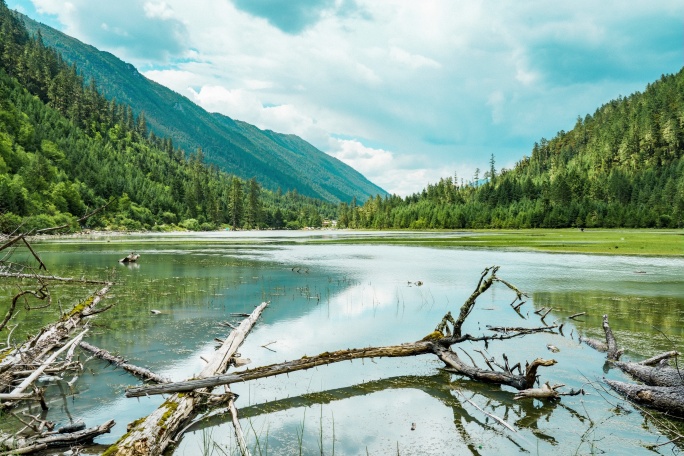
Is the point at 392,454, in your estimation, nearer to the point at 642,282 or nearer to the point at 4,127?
the point at 642,282

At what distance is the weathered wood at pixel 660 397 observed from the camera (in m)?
8.21

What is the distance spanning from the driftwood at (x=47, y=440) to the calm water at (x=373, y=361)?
355 millimetres

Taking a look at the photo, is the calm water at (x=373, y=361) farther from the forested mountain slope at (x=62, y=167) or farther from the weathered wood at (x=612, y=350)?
the forested mountain slope at (x=62, y=167)

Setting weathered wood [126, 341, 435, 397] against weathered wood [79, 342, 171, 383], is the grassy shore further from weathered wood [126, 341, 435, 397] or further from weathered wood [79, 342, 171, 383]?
weathered wood [79, 342, 171, 383]

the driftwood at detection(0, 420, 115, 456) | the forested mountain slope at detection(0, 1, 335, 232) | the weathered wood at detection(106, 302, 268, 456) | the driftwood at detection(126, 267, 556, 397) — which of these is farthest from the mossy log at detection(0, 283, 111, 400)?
the forested mountain slope at detection(0, 1, 335, 232)

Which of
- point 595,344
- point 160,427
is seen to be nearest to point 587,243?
point 595,344

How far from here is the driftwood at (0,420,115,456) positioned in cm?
604

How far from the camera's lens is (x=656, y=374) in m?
9.34

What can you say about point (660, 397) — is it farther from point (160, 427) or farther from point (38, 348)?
point (38, 348)

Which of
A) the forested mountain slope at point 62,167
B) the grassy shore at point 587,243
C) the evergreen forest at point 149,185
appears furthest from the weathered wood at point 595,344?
the evergreen forest at point 149,185

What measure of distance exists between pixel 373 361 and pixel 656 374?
23.1 feet

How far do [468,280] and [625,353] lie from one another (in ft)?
52.9

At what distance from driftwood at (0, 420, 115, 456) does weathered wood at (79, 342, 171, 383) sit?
240 cm

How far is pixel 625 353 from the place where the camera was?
1242cm
